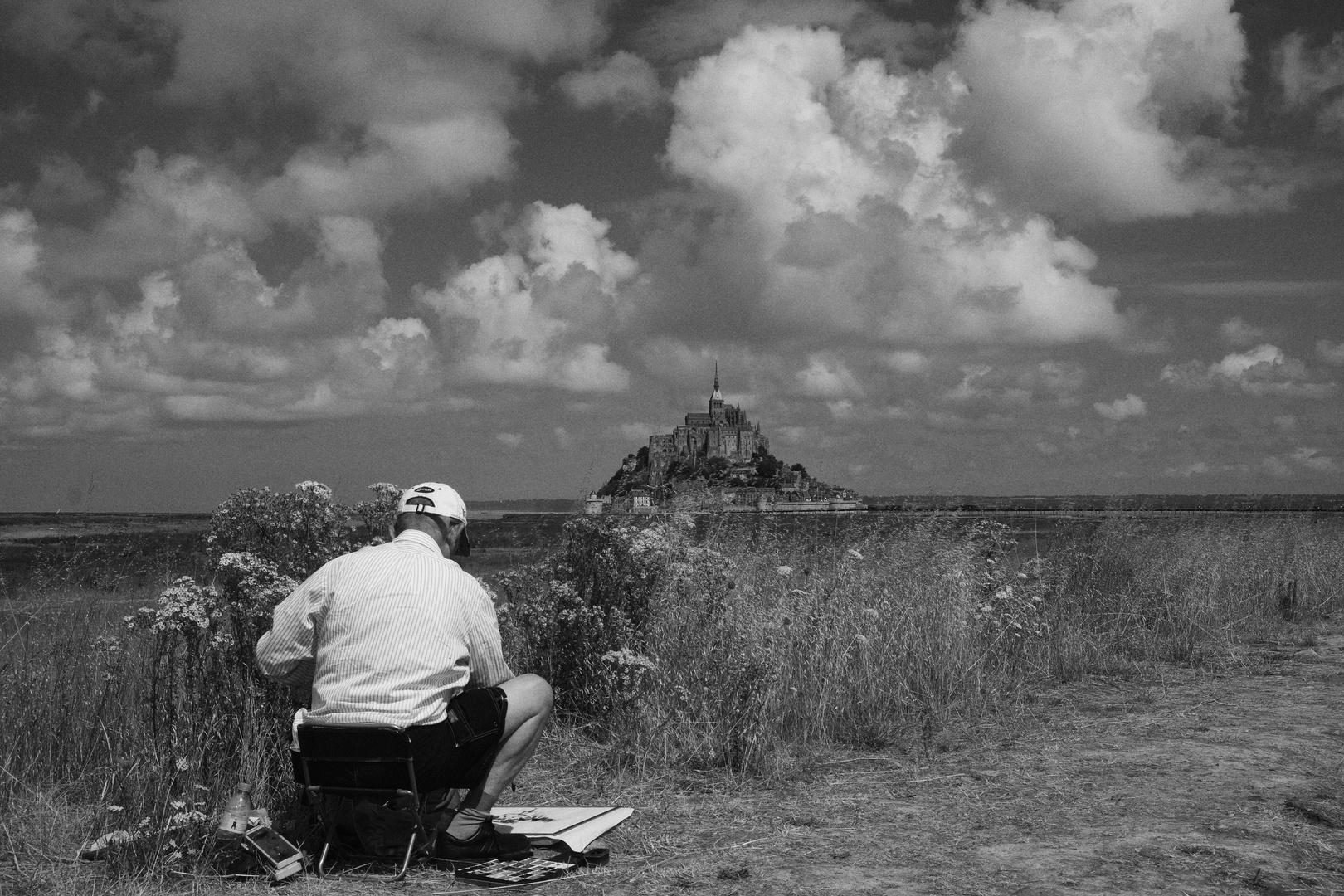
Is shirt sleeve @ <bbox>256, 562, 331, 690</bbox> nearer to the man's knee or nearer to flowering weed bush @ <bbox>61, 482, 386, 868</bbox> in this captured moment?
flowering weed bush @ <bbox>61, 482, 386, 868</bbox>

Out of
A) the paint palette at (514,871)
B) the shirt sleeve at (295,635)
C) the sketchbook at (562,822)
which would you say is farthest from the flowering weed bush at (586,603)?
the shirt sleeve at (295,635)

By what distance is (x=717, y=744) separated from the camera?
652cm

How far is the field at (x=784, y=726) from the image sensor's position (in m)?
4.76

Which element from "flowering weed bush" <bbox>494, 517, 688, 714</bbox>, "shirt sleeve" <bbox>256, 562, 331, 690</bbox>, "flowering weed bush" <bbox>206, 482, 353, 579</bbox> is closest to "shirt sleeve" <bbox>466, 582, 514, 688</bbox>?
"shirt sleeve" <bbox>256, 562, 331, 690</bbox>

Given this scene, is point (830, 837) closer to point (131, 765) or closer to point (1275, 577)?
point (131, 765)

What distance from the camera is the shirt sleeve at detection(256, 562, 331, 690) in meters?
4.72

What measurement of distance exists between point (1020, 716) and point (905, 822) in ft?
8.72

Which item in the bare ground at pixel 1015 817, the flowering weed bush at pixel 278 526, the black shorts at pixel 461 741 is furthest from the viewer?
the flowering weed bush at pixel 278 526

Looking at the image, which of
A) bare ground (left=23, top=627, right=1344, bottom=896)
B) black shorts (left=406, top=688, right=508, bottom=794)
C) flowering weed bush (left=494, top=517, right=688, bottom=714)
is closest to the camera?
bare ground (left=23, top=627, right=1344, bottom=896)

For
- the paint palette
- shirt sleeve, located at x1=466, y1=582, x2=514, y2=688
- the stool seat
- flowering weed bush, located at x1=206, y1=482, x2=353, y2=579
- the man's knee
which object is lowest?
the paint palette

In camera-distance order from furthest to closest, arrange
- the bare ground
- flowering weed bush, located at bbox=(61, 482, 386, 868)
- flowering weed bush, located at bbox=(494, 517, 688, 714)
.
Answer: flowering weed bush, located at bbox=(494, 517, 688, 714)
flowering weed bush, located at bbox=(61, 482, 386, 868)
the bare ground

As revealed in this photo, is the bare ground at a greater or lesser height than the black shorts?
lesser

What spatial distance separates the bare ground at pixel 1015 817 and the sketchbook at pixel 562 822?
11 centimetres

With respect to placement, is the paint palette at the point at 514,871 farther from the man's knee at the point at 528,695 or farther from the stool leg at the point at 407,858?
the man's knee at the point at 528,695
